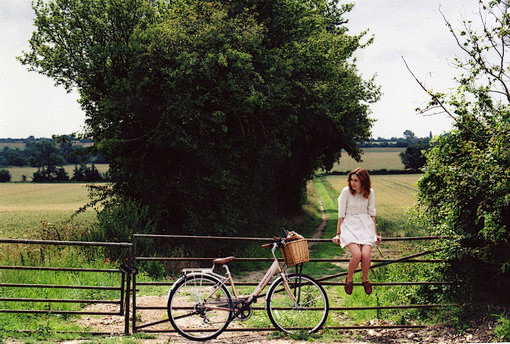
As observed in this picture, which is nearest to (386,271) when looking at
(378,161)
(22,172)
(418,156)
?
(418,156)

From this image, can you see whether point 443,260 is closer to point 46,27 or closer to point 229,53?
point 229,53

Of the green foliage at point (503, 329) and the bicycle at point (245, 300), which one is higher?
the bicycle at point (245, 300)

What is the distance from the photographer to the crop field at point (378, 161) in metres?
70.4

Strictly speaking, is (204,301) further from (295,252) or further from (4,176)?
(4,176)

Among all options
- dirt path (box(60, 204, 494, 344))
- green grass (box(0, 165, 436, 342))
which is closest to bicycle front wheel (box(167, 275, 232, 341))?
dirt path (box(60, 204, 494, 344))

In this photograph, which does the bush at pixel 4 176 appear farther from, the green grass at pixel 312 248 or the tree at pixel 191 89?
the tree at pixel 191 89

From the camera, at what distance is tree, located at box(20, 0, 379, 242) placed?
59.8ft

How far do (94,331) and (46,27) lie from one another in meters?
17.9

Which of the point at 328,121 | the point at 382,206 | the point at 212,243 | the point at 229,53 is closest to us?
the point at 229,53

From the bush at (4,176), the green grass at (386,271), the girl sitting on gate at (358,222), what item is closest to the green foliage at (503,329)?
the green grass at (386,271)

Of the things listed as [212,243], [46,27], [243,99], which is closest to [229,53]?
[243,99]

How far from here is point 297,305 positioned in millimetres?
6434

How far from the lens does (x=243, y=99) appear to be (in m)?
18.5

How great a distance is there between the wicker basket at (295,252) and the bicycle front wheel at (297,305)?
0.41 m
